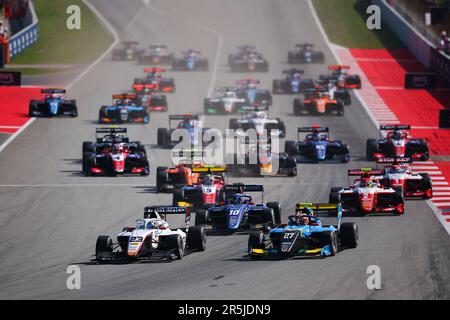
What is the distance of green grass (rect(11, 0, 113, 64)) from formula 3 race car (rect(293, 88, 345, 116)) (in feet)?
89.1

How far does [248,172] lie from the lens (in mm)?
55094

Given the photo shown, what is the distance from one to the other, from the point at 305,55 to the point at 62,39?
21753 millimetres

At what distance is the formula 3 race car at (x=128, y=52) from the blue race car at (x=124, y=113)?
28378mm

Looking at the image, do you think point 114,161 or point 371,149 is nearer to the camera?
point 114,161

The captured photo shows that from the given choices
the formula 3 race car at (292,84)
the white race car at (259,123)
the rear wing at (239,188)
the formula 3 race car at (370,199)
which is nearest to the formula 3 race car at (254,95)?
the formula 3 race car at (292,84)

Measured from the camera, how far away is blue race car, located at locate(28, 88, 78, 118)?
71938 mm

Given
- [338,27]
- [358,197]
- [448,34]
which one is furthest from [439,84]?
[358,197]

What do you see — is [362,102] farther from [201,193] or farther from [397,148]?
[201,193]

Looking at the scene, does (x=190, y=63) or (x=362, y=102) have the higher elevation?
(x=190, y=63)

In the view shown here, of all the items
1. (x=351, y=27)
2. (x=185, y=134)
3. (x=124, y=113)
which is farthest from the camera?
(x=351, y=27)

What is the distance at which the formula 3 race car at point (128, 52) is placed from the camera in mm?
99625

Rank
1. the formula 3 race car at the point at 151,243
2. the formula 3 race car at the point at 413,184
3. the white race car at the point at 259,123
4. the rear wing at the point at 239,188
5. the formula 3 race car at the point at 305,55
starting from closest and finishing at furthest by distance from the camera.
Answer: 1. the formula 3 race car at the point at 151,243
2. the rear wing at the point at 239,188
3. the formula 3 race car at the point at 413,184
4. the white race car at the point at 259,123
5. the formula 3 race car at the point at 305,55

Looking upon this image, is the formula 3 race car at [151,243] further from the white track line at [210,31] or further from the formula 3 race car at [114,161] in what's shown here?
the white track line at [210,31]

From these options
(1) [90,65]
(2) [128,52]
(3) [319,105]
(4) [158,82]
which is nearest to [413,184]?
(3) [319,105]
